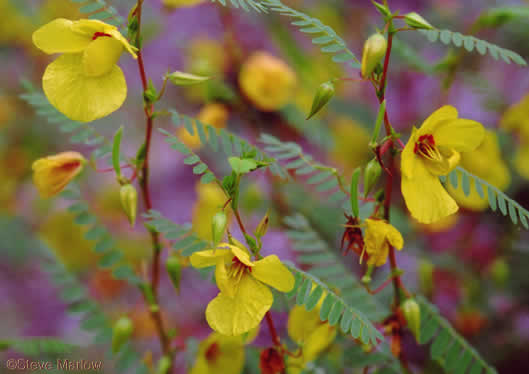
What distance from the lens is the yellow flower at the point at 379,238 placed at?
0.54m

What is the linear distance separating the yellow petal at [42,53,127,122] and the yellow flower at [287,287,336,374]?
359 millimetres

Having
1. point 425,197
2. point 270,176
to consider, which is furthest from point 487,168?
point 425,197

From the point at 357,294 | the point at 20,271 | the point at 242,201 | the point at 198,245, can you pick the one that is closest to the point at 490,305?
the point at 357,294

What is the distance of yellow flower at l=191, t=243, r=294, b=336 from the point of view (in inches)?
20.4

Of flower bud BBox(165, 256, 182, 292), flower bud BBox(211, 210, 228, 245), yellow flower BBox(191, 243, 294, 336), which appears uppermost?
flower bud BBox(211, 210, 228, 245)

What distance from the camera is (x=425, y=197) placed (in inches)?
21.6

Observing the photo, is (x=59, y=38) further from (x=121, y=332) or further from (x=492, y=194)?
(x=492, y=194)

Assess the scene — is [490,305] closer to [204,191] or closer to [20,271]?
[204,191]

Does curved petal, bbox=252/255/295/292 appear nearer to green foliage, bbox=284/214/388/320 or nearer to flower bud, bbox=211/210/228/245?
flower bud, bbox=211/210/228/245

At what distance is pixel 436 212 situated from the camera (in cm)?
54

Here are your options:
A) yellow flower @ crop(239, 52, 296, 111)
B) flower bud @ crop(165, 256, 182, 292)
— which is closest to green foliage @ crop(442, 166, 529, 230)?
flower bud @ crop(165, 256, 182, 292)

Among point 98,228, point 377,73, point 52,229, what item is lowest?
point 52,229

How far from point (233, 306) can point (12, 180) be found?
131cm

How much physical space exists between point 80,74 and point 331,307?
40 centimetres
